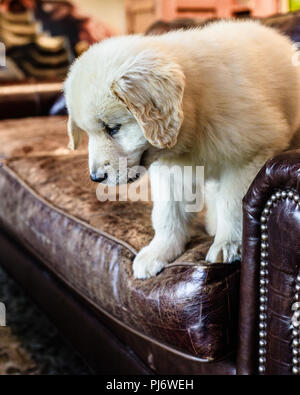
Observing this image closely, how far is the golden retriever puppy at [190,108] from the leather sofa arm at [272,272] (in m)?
0.12

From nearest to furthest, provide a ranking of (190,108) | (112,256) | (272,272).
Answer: (272,272) < (190,108) < (112,256)

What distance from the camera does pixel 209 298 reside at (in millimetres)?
970

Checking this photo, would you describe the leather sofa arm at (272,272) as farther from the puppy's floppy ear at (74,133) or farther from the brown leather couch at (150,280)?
the puppy's floppy ear at (74,133)

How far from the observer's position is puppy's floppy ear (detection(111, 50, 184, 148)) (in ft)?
3.15

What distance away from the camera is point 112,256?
48.5 inches

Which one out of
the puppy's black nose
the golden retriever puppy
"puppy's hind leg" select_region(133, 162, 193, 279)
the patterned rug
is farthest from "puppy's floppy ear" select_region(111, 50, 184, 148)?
the patterned rug

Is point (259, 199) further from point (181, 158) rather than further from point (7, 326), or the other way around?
point (7, 326)

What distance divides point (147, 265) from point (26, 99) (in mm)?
2355

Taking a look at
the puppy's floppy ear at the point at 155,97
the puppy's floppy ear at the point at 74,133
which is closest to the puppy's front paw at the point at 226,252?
the puppy's floppy ear at the point at 155,97

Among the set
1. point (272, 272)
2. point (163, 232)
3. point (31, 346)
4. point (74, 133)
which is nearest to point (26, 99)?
point (31, 346)

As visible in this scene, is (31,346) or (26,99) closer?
(31,346)

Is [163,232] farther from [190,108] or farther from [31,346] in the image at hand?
[31,346]

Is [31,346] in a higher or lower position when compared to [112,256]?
lower

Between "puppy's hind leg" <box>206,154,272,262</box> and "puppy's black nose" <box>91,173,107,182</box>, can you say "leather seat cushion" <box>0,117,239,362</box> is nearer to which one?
"puppy's hind leg" <box>206,154,272,262</box>
